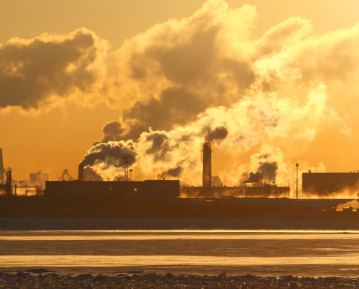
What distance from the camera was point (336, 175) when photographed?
135250 mm

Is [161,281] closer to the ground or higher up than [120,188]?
closer to the ground

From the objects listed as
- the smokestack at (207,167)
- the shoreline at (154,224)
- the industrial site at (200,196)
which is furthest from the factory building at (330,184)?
the shoreline at (154,224)

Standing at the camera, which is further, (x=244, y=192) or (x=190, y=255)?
(x=244, y=192)

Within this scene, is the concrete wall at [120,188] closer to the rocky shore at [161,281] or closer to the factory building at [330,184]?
the factory building at [330,184]

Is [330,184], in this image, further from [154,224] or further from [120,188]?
[154,224]

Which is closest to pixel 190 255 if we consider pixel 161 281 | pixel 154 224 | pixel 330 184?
pixel 161 281

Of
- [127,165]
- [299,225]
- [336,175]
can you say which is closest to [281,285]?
[299,225]

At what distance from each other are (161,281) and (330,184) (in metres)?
117

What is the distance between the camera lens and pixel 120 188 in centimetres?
12131

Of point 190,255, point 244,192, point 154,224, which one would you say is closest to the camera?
point 190,255

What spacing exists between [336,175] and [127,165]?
43944 mm

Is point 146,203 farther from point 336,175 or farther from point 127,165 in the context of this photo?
point 336,175

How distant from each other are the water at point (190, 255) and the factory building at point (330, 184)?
93561 millimetres

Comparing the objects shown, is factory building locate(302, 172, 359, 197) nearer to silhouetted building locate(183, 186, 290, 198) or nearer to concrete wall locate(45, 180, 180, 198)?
silhouetted building locate(183, 186, 290, 198)
